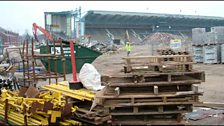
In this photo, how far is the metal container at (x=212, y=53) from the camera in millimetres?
20175

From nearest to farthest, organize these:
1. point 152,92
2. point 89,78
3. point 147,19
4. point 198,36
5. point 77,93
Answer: point 152,92 < point 77,93 < point 89,78 < point 198,36 < point 147,19

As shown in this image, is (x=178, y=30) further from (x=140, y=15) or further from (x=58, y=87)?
(x=58, y=87)

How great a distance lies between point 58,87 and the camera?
7.54 meters

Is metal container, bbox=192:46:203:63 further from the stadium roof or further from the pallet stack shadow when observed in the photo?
the stadium roof

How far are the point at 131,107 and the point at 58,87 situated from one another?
97.8 inches

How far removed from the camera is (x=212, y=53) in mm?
20531

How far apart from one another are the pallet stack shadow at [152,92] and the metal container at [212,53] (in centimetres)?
1516

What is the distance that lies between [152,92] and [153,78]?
0.26m

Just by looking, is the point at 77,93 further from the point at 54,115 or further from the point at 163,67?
the point at 163,67

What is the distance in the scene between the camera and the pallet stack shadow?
18.2ft

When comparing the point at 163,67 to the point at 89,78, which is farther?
the point at 89,78

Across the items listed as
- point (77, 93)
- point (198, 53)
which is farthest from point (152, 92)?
point (198, 53)

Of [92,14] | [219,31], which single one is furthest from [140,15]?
[219,31]

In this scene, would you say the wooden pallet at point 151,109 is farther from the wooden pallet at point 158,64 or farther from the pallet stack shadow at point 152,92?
the wooden pallet at point 158,64
